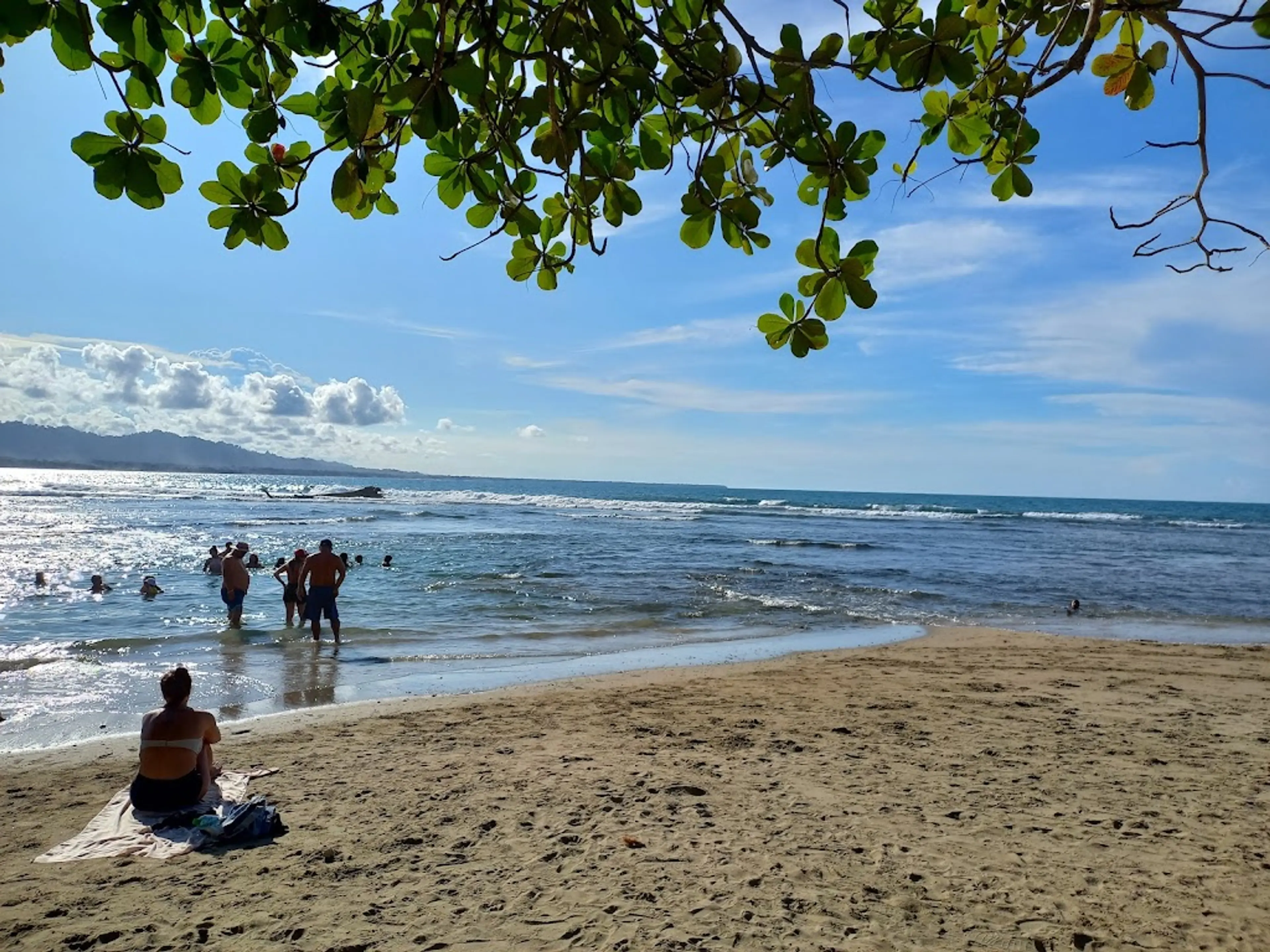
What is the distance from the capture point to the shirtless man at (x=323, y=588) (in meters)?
11.4

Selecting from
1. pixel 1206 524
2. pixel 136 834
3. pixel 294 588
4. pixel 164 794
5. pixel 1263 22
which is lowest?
pixel 136 834

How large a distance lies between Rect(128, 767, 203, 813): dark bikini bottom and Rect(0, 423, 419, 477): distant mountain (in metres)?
164

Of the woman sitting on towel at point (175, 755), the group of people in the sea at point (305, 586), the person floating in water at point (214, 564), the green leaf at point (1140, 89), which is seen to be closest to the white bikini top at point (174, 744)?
the woman sitting on towel at point (175, 755)

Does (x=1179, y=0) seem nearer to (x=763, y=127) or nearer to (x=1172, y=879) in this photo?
(x=763, y=127)

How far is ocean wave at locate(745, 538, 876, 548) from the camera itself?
2994 centimetres

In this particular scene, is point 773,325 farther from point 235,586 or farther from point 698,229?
point 235,586

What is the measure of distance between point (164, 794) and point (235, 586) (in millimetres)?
8090

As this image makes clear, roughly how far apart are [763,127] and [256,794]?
16.2 ft

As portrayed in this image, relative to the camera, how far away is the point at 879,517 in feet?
173

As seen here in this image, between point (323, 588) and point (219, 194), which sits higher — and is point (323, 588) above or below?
below

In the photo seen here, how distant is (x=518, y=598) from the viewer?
16266mm

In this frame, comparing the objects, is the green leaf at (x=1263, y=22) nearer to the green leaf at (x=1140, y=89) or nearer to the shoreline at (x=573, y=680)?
the green leaf at (x=1140, y=89)

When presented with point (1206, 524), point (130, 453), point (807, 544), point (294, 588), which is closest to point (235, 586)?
point (294, 588)

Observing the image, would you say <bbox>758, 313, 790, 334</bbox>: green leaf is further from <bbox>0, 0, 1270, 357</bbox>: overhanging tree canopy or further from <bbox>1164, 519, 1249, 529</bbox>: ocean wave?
<bbox>1164, 519, 1249, 529</bbox>: ocean wave
